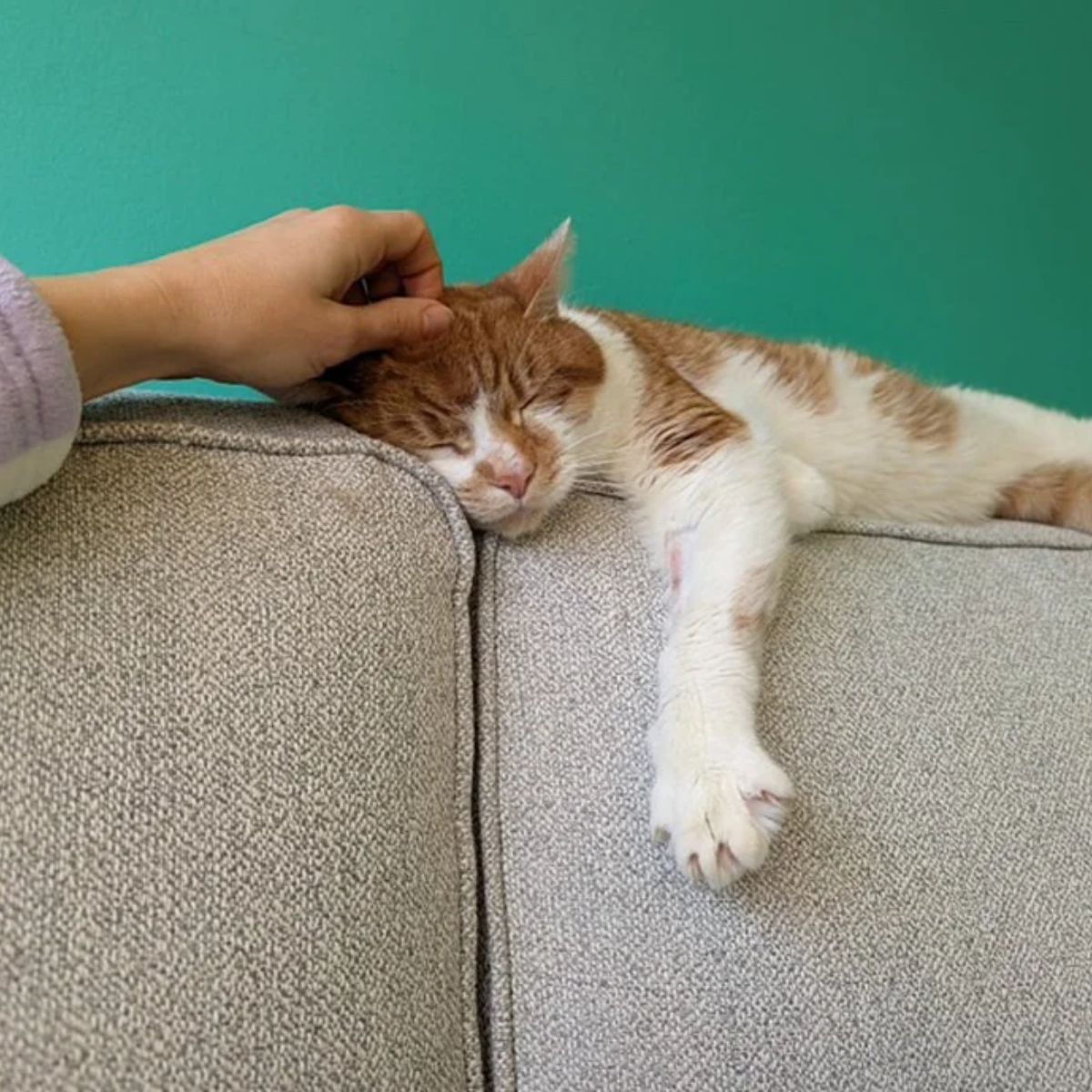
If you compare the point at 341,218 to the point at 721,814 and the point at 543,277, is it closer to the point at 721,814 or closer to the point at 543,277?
the point at 543,277

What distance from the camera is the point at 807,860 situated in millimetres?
775

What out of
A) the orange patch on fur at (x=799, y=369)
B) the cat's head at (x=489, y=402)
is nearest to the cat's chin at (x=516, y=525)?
the cat's head at (x=489, y=402)

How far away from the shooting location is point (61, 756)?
604 millimetres

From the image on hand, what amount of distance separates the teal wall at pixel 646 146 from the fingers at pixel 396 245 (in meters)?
0.60

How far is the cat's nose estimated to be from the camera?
96 cm

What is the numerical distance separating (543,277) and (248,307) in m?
0.44

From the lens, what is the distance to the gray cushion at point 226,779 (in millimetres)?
566

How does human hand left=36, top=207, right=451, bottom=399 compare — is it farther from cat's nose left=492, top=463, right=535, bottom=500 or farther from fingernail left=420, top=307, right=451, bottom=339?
cat's nose left=492, top=463, right=535, bottom=500

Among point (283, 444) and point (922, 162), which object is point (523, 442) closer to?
point (283, 444)

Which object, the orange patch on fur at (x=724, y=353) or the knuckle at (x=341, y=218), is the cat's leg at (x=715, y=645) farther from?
the knuckle at (x=341, y=218)

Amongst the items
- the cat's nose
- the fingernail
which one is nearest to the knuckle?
the fingernail

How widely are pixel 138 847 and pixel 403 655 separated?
24cm

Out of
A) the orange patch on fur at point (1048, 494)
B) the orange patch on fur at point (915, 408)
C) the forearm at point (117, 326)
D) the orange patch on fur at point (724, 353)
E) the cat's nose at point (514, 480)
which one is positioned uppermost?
the forearm at point (117, 326)

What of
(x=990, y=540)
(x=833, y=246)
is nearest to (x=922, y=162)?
(x=833, y=246)
